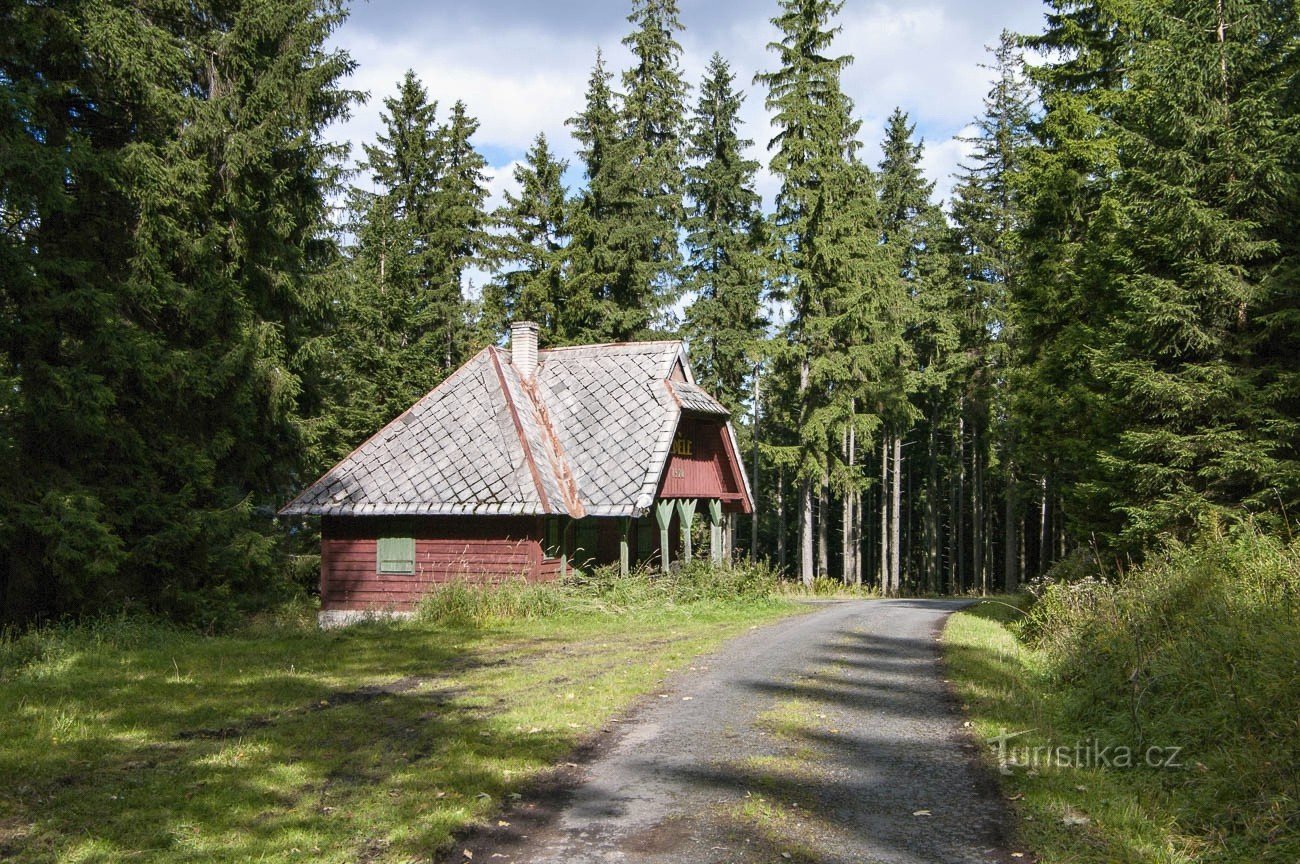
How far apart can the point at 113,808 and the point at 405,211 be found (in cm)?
3545

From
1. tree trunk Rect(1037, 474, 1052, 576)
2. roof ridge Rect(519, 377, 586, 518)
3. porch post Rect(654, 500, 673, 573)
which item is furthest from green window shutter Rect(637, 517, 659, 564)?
tree trunk Rect(1037, 474, 1052, 576)

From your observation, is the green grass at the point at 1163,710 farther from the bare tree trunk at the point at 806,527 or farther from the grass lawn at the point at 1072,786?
the bare tree trunk at the point at 806,527

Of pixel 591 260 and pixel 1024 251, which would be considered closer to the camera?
pixel 1024 251

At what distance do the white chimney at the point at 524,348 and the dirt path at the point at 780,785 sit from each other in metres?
14.5

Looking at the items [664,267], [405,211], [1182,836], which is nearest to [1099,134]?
[664,267]

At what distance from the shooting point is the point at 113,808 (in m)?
5.43

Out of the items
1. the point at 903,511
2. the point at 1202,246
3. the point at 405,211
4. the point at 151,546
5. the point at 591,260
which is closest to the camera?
the point at 1202,246

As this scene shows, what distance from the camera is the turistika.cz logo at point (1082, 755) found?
6453 millimetres

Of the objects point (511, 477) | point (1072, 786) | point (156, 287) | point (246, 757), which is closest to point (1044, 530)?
point (511, 477)

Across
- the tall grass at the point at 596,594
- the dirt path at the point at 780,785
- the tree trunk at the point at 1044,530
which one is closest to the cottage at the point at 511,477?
the tall grass at the point at 596,594

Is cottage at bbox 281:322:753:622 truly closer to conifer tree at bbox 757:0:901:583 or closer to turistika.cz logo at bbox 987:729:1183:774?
conifer tree at bbox 757:0:901:583

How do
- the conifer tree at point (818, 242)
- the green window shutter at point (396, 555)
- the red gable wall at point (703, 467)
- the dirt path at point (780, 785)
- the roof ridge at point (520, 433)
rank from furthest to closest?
the conifer tree at point (818, 242), the red gable wall at point (703, 467), the green window shutter at point (396, 555), the roof ridge at point (520, 433), the dirt path at point (780, 785)

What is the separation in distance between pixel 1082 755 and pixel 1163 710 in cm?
112

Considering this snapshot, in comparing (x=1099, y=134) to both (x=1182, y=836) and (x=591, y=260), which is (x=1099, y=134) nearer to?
(x=591, y=260)
